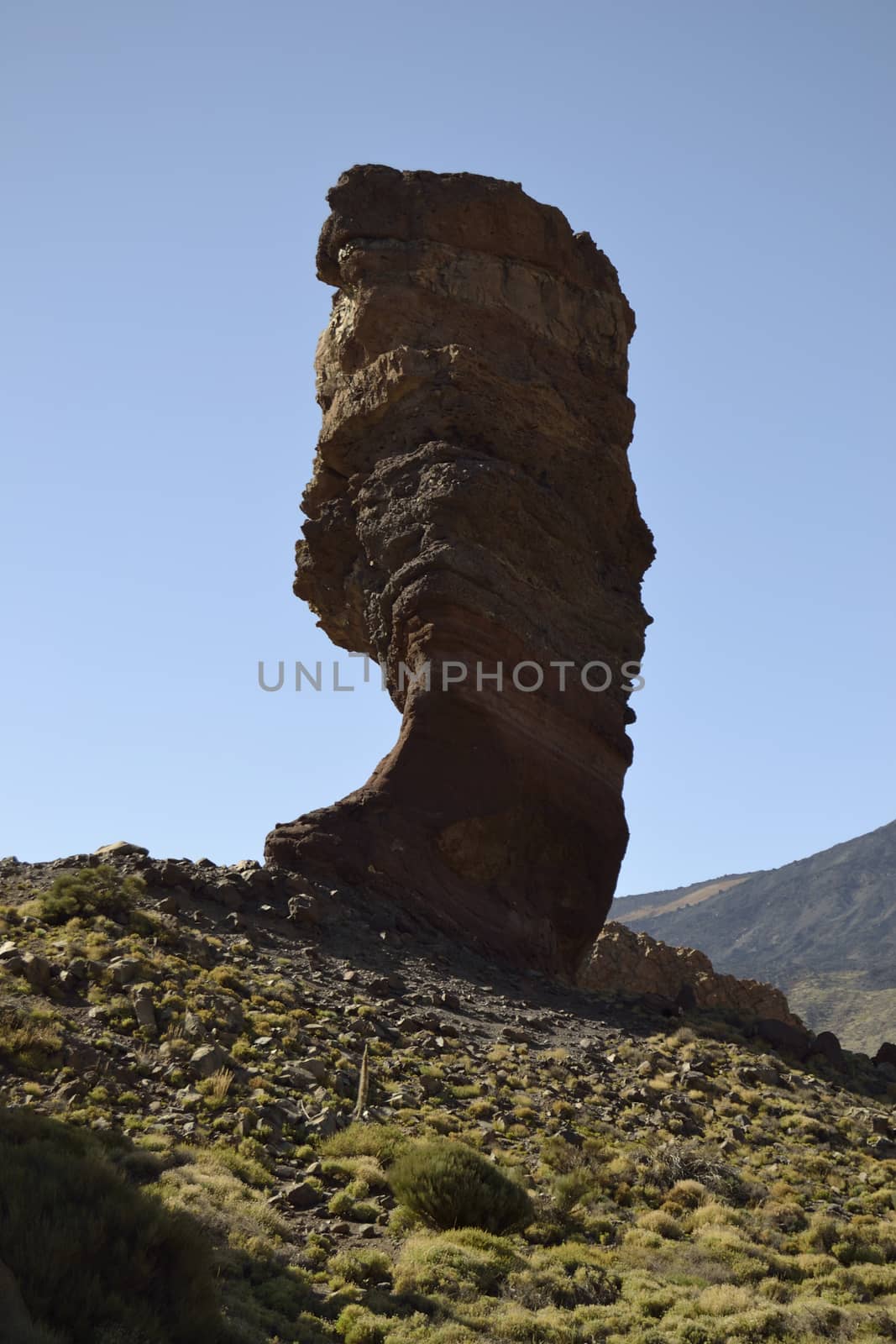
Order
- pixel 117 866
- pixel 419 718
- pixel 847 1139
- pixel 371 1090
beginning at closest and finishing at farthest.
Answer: pixel 371 1090
pixel 847 1139
pixel 117 866
pixel 419 718

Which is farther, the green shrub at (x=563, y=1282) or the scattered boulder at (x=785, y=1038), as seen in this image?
the scattered boulder at (x=785, y=1038)

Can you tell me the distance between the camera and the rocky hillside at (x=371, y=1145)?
10523 mm

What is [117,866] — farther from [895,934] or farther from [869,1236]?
[895,934]

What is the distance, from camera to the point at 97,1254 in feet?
31.7

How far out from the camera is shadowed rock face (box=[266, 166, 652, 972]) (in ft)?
81.2

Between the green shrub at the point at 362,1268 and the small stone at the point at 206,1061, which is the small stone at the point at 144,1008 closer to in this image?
the small stone at the point at 206,1061

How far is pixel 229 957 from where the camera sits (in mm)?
19594

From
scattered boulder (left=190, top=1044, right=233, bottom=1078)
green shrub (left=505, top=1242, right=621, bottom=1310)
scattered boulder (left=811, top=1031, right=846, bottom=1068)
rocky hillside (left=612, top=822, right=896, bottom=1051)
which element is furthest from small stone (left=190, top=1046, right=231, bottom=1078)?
rocky hillside (left=612, top=822, right=896, bottom=1051)

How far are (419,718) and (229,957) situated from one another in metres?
6.95

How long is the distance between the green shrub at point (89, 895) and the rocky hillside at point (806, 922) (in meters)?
78.0

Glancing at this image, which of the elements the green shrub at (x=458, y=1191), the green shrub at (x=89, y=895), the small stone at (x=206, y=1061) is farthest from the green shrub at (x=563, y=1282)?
the green shrub at (x=89, y=895)

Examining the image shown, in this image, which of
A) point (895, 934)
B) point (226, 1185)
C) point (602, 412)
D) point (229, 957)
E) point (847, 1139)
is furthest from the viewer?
point (895, 934)

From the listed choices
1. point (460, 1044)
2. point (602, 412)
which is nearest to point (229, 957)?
point (460, 1044)

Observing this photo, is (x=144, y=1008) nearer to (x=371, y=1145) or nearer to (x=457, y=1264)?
(x=371, y=1145)
